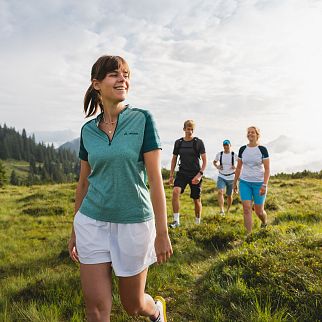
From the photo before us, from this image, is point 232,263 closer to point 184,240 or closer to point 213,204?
point 184,240

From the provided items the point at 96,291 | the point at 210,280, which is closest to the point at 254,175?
the point at 210,280

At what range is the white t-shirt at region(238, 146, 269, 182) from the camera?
27.2ft

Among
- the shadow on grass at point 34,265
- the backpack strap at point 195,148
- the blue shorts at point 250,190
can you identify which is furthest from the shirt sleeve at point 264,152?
the shadow on grass at point 34,265

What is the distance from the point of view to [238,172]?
8891 mm

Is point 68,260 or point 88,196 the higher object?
point 88,196

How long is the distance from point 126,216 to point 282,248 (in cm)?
334

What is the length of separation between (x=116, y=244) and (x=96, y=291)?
0.43 metres

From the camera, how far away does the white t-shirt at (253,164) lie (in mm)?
8281

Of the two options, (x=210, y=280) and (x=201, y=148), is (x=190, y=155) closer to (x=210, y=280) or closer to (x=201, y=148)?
(x=201, y=148)

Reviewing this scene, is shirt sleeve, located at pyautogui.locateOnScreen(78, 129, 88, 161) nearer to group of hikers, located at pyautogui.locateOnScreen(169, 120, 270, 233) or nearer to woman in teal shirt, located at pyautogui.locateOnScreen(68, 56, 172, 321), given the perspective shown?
woman in teal shirt, located at pyautogui.locateOnScreen(68, 56, 172, 321)

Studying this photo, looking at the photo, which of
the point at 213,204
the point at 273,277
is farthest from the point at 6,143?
the point at 273,277

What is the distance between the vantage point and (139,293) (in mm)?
3252

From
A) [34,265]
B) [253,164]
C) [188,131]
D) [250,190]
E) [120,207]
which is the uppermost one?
[188,131]

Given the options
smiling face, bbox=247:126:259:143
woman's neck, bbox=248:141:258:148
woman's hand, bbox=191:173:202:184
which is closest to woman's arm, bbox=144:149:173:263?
smiling face, bbox=247:126:259:143
